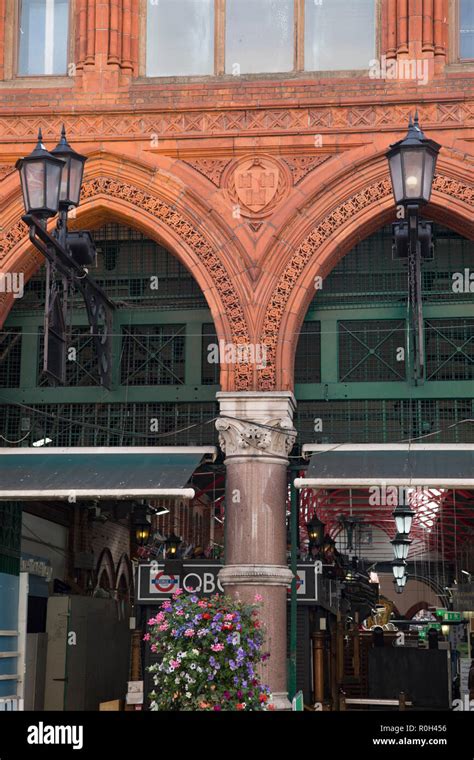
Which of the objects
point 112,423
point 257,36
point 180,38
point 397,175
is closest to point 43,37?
point 180,38

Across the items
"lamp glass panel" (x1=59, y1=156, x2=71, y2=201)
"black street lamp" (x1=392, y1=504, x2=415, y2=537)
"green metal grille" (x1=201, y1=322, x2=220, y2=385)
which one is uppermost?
"lamp glass panel" (x1=59, y1=156, x2=71, y2=201)

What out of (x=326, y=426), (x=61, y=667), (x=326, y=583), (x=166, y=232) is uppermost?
(x=166, y=232)

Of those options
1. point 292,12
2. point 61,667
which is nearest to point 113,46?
point 292,12

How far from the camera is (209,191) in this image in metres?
15.5

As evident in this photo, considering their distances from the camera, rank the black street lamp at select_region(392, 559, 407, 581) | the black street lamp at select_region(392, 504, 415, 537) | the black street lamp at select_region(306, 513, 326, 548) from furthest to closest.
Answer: the black street lamp at select_region(392, 559, 407, 581)
the black street lamp at select_region(306, 513, 326, 548)
the black street lamp at select_region(392, 504, 415, 537)

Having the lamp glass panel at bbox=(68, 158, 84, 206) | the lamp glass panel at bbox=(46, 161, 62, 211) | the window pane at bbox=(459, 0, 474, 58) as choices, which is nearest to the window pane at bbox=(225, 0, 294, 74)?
the window pane at bbox=(459, 0, 474, 58)

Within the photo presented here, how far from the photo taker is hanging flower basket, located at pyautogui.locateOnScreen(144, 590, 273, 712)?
431 inches

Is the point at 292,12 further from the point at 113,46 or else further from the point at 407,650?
the point at 407,650

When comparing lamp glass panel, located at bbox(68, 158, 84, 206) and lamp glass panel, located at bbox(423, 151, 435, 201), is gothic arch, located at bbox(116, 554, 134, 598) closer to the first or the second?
lamp glass panel, located at bbox(68, 158, 84, 206)

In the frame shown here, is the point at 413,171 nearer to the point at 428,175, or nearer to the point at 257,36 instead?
the point at 428,175

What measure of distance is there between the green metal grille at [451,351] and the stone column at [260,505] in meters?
2.15

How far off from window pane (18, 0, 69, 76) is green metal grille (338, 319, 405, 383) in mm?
5326

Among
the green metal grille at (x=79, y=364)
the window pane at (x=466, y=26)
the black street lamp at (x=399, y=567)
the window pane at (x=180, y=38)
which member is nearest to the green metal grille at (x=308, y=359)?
the green metal grille at (x=79, y=364)

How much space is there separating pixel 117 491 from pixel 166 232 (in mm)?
3437
